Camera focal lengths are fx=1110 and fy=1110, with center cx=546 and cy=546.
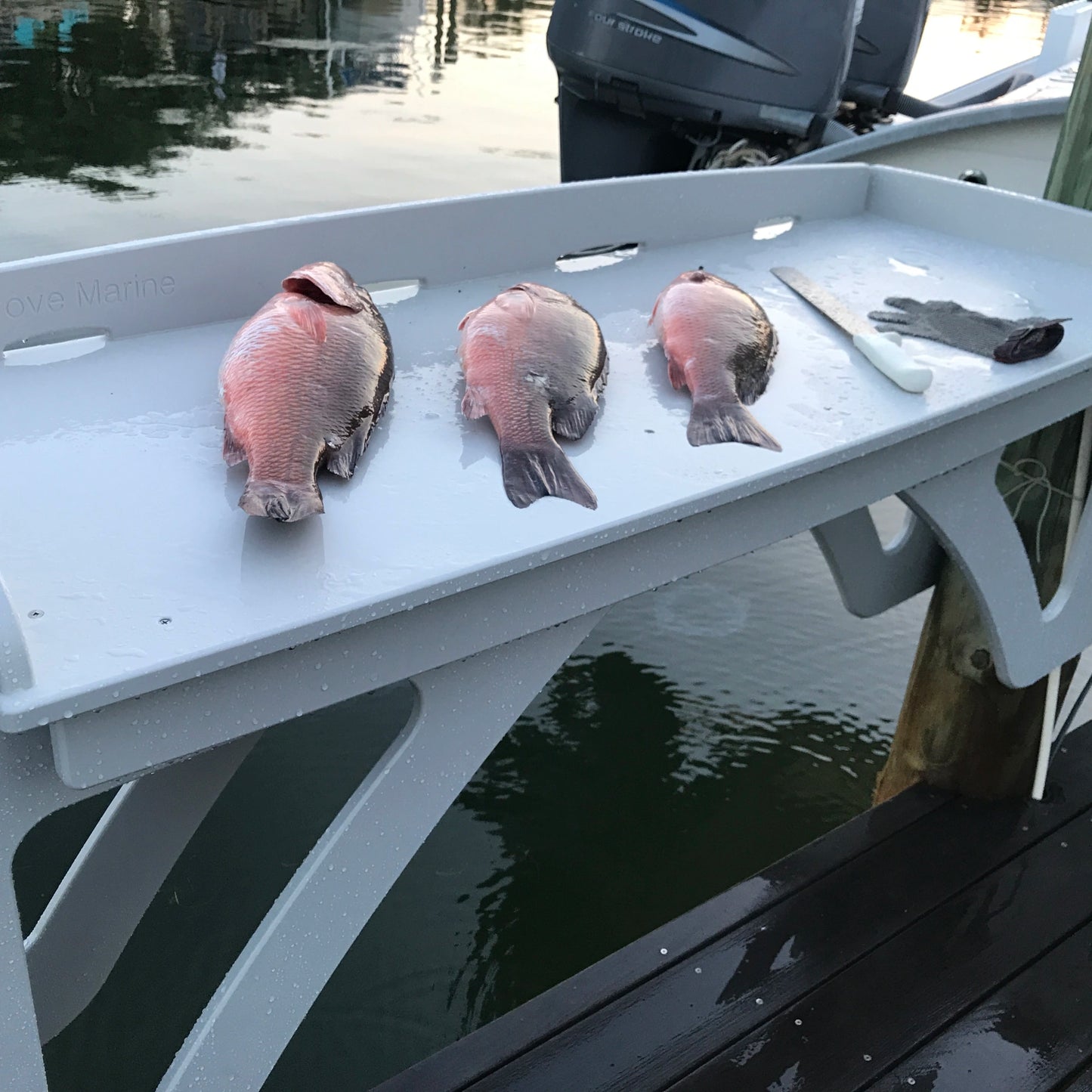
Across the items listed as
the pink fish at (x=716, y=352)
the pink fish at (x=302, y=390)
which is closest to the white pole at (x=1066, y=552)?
the pink fish at (x=716, y=352)

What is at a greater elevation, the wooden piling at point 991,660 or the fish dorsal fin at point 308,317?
the fish dorsal fin at point 308,317

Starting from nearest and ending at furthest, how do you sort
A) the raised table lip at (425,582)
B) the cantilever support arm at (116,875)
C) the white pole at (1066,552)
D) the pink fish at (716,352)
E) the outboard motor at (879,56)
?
the raised table lip at (425,582) → the pink fish at (716,352) → the cantilever support arm at (116,875) → the white pole at (1066,552) → the outboard motor at (879,56)

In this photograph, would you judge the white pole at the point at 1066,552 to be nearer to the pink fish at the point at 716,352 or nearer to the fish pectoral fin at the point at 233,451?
the pink fish at the point at 716,352

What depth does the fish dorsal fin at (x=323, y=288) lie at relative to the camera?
1604 millimetres

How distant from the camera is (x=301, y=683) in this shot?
1.17 meters

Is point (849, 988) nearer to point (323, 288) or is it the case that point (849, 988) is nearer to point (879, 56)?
point (323, 288)

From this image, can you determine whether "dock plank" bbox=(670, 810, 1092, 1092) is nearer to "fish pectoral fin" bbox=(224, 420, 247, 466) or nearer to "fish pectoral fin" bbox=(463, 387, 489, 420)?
"fish pectoral fin" bbox=(463, 387, 489, 420)

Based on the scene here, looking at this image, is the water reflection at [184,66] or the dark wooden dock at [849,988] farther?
the water reflection at [184,66]

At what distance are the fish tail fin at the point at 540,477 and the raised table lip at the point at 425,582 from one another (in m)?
0.09

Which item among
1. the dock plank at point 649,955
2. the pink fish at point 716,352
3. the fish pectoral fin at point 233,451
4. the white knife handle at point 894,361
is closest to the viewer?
the fish pectoral fin at point 233,451

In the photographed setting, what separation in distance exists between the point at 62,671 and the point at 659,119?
477 cm

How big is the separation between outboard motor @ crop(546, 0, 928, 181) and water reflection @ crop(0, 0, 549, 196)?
14.4 feet

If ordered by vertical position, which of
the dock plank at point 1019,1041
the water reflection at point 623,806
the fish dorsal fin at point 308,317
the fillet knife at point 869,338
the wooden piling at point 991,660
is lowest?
the water reflection at point 623,806

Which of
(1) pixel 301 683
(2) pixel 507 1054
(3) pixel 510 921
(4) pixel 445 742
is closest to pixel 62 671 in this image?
(1) pixel 301 683
